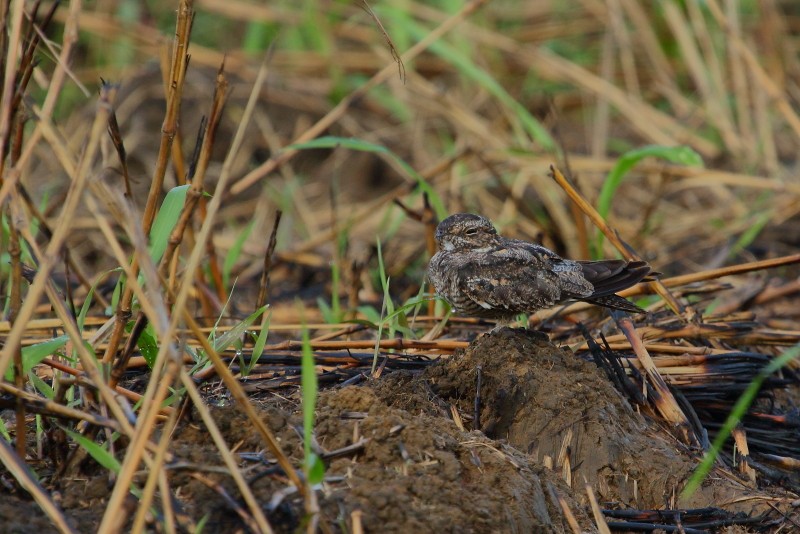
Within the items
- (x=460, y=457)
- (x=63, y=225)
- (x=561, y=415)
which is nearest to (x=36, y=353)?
(x=63, y=225)

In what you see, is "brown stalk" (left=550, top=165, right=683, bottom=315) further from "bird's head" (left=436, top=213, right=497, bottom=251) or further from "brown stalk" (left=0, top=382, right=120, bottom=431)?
"brown stalk" (left=0, top=382, right=120, bottom=431)

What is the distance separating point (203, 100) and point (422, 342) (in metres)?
4.65

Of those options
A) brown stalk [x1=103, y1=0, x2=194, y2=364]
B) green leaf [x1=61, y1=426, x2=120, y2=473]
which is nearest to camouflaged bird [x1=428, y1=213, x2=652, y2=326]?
brown stalk [x1=103, y1=0, x2=194, y2=364]

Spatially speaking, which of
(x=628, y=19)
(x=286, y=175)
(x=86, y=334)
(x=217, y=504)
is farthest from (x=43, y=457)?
(x=628, y=19)

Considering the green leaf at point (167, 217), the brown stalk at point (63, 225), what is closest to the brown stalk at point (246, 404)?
the brown stalk at point (63, 225)

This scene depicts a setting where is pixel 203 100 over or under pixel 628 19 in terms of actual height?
under

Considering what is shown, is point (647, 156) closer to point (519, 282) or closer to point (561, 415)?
point (519, 282)

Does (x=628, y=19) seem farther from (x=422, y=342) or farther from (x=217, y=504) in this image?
(x=217, y=504)

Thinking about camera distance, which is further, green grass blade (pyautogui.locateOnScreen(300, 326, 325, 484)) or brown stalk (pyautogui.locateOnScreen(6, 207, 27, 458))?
brown stalk (pyautogui.locateOnScreen(6, 207, 27, 458))

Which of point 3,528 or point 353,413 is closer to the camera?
point 3,528

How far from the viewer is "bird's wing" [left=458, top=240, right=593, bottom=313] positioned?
3229 millimetres

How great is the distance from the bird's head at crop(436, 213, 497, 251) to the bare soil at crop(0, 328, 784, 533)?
0.54m

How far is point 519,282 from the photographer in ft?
10.6

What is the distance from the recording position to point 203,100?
745 centimetres
